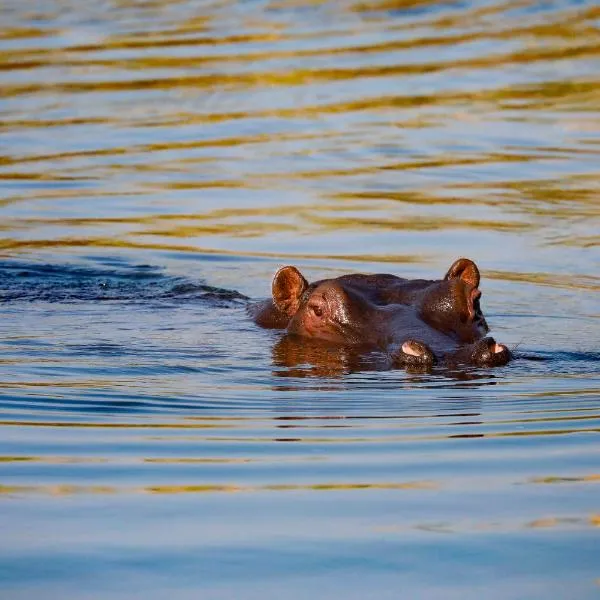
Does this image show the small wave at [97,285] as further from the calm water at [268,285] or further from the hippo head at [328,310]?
the hippo head at [328,310]

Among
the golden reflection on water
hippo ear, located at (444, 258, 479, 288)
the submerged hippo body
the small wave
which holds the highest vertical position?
the golden reflection on water

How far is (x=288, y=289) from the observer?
11477 millimetres

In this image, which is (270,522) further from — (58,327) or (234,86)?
(234,86)

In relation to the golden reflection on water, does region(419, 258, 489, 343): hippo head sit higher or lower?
lower

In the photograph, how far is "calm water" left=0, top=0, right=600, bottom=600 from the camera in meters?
6.19

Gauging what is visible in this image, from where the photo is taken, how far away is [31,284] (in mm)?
13297

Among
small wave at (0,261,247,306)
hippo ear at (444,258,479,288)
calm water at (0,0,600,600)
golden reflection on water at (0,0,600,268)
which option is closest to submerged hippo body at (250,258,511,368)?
hippo ear at (444,258,479,288)

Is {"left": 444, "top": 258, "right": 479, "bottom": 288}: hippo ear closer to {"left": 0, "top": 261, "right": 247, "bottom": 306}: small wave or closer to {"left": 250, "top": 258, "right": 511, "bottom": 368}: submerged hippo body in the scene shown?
{"left": 250, "top": 258, "right": 511, "bottom": 368}: submerged hippo body

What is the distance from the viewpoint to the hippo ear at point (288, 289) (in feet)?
37.0

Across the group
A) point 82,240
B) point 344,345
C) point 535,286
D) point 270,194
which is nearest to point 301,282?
point 344,345

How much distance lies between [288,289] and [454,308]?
1540 millimetres

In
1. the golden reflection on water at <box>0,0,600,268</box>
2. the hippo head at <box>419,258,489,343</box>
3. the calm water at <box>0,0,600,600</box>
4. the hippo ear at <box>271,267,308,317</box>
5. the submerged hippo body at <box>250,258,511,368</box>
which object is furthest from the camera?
the golden reflection on water at <box>0,0,600,268</box>

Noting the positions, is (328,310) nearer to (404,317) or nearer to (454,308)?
(404,317)

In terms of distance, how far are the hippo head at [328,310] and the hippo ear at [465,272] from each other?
0.55 m
